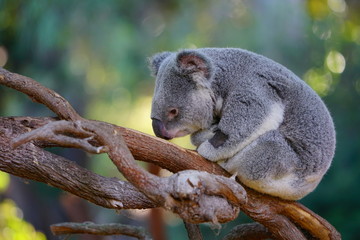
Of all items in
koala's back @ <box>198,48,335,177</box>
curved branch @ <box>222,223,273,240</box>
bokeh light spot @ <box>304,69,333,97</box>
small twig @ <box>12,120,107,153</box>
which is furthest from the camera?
bokeh light spot @ <box>304,69,333,97</box>

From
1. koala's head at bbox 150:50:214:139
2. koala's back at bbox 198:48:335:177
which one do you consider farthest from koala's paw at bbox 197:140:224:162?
koala's back at bbox 198:48:335:177

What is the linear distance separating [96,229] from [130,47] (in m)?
6.27

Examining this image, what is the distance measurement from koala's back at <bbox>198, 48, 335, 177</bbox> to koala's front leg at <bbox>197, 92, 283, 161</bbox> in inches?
3.4

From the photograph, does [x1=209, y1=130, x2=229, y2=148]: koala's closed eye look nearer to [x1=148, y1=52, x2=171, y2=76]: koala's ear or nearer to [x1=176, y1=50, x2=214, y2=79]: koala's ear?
[x1=176, y1=50, x2=214, y2=79]: koala's ear

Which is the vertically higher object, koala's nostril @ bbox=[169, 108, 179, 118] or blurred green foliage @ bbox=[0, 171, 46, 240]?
koala's nostril @ bbox=[169, 108, 179, 118]

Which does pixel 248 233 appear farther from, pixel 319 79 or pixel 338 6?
pixel 338 6

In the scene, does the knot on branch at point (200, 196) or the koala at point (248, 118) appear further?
the koala at point (248, 118)

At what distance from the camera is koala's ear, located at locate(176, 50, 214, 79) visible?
3164 mm

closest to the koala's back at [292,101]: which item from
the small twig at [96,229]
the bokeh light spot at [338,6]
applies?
the small twig at [96,229]

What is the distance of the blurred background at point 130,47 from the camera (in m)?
9.32

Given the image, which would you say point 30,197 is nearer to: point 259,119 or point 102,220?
point 102,220

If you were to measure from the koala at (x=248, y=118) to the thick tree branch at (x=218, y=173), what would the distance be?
0.07 m

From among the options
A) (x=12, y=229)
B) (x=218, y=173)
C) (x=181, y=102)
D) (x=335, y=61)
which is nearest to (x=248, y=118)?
(x=218, y=173)

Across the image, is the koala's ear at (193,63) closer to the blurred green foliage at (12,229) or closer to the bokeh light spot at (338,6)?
the blurred green foliage at (12,229)
